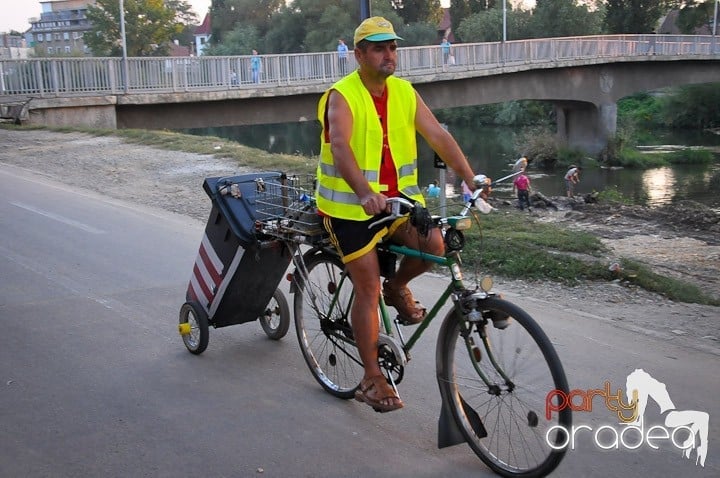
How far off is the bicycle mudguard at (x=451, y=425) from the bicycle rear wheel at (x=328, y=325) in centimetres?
76

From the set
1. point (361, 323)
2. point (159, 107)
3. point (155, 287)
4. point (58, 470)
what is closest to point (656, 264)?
point (155, 287)

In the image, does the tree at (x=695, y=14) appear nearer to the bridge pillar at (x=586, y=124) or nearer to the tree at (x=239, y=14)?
the bridge pillar at (x=586, y=124)

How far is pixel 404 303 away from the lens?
475 centimetres

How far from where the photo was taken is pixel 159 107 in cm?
2783

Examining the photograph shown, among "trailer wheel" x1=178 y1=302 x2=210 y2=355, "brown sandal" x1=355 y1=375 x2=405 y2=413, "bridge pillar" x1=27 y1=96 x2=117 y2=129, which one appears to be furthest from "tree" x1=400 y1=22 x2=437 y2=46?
"brown sandal" x1=355 y1=375 x2=405 y2=413

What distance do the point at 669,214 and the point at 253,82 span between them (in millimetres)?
15721

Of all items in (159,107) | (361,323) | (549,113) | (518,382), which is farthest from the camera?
(549,113)

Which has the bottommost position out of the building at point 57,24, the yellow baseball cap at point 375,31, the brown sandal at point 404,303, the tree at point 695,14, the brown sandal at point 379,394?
the brown sandal at point 379,394

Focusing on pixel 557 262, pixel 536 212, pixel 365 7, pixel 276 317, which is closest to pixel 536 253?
pixel 557 262

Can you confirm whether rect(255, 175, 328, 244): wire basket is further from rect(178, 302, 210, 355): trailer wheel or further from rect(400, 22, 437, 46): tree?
rect(400, 22, 437, 46): tree

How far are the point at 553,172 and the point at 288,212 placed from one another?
1504 inches

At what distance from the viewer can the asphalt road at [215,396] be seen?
421 cm

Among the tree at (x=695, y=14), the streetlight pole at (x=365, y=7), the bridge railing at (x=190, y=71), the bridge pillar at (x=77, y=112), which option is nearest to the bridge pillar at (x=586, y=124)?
the bridge railing at (x=190, y=71)

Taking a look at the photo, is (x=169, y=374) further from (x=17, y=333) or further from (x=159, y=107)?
(x=159, y=107)
